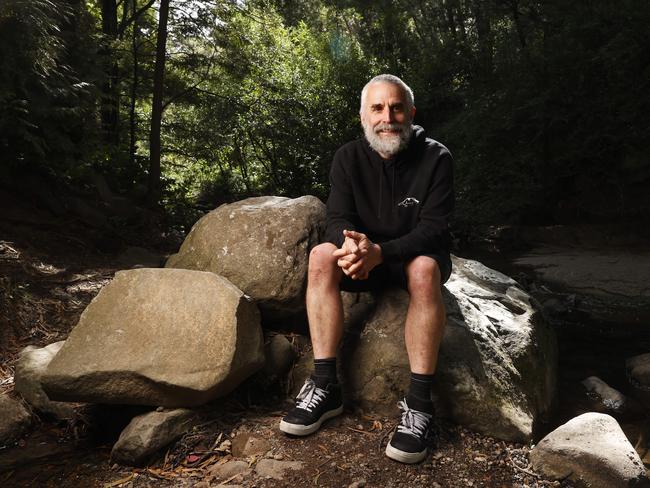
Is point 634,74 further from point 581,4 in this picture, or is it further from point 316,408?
point 316,408

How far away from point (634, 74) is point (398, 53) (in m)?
10.0

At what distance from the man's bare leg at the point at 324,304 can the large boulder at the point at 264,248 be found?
0.54 meters

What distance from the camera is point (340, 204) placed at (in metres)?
2.79

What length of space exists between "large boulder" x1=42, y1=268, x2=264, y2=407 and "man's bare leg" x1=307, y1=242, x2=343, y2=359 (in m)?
0.36

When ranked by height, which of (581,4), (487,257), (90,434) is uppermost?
(581,4)

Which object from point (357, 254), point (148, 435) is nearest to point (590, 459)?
point (357, 254)

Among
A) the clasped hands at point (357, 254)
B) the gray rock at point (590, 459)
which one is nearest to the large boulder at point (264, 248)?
the clasped hands at point (357, 254)

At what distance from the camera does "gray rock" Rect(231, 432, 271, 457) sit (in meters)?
2.27

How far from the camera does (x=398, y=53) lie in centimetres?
1812

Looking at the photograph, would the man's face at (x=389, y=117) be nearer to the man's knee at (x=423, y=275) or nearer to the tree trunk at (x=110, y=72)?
the man's knee at (x=423, y=275)

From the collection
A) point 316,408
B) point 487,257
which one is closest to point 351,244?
point 316,408

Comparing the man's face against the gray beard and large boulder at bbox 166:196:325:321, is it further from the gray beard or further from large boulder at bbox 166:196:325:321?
large boulder at bbox 166:196:325:321

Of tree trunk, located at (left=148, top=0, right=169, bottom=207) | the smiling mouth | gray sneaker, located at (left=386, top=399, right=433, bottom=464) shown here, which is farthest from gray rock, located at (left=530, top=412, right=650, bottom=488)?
tree trunk, located at (left=148, top=0, right=169, bottom=207)

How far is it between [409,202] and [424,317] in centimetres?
66
